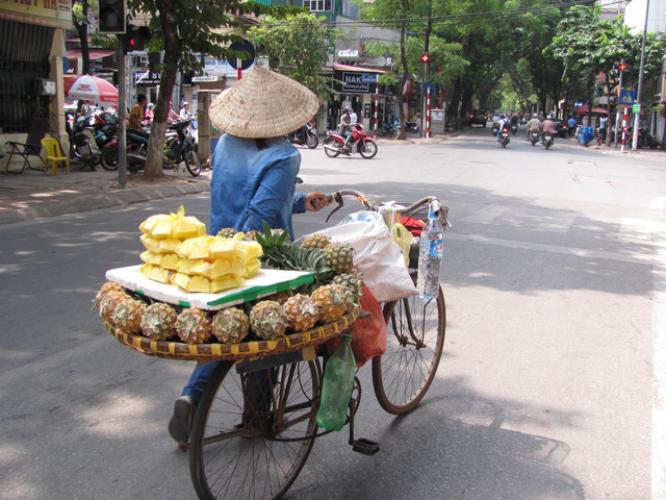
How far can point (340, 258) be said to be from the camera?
9.02 feet

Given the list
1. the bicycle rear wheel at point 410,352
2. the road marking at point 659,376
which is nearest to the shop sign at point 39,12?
the road marking at point 659,376

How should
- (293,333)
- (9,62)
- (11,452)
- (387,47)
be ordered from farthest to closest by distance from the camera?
(387,47) → (9,62) → (11,452) → (293,333)

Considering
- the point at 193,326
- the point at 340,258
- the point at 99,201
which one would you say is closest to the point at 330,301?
the point at 340,258

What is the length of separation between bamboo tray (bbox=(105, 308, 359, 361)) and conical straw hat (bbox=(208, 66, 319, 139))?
1.05 m

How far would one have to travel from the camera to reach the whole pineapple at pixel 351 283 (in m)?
2.67

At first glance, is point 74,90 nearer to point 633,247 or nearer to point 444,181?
point 444,181

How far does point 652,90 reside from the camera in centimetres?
4078

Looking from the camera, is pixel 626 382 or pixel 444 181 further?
pixel 444 181

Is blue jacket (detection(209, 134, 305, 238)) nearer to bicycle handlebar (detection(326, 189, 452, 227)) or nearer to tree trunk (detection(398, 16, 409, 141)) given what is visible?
bicycle handlebar (detection(326, 189, 452, 227))

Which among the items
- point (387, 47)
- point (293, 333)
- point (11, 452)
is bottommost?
point (11, 452)

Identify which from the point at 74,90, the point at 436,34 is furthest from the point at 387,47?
the point at 74,90

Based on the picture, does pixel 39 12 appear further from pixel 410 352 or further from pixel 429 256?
pixel 429 256

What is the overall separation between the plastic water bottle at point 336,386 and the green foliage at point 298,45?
30130 mm

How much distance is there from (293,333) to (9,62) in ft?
47.6
